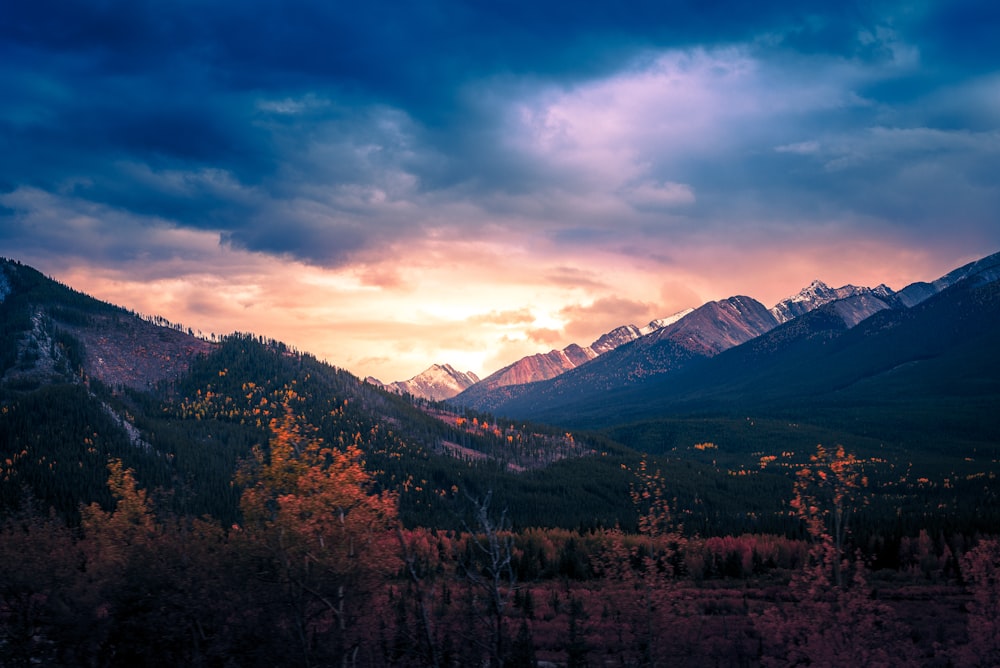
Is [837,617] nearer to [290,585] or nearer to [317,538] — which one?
[317,538]

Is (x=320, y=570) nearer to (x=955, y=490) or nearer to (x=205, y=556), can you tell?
(x=205, y=556)

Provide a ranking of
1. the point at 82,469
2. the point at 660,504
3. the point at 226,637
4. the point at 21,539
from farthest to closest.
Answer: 1. the point at 82,469
2. the point at 660,504
3. the point at 21,539
4. the point at 226,637

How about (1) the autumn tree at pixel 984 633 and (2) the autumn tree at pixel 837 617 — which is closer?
(2) the autumn tree at pixel 837 617

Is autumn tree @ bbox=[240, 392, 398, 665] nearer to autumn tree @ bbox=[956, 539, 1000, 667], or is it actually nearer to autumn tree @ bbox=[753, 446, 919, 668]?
autumn tree @ bbox=[753, 446, 919, 668]

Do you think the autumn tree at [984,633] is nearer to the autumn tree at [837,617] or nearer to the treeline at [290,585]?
the treeline at [290,585]

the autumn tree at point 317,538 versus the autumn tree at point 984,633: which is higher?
the autumn tree at point 317,538

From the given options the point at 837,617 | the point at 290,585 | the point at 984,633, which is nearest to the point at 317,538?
the point at 290,585

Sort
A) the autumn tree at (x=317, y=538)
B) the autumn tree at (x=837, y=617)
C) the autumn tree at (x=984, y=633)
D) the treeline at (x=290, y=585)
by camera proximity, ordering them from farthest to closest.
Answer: the autumn tree at (x=984, y=633) → the autumn tree at (x=837, y=617) → the treeline at (x=290, y=585) → the autumn tree at (x=317, y=538)

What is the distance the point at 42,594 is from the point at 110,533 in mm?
3657

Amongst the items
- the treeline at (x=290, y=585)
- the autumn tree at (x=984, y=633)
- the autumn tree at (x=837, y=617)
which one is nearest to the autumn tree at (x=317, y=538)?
the treeline at (x=290, y=585)

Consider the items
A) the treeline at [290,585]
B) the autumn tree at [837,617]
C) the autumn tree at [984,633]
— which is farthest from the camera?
the autumn tree at [984,633]

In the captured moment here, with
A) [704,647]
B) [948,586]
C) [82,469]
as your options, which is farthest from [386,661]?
[82,469]

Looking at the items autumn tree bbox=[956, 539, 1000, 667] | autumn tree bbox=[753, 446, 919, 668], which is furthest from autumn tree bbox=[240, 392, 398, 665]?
autumn tree bbox=[956, 539, 1000, 667]

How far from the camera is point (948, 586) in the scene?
7244 cm
